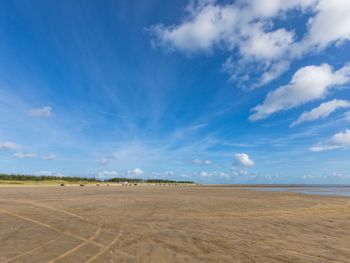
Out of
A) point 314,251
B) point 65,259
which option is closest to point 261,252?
point 314,251

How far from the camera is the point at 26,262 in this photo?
7.51 meters

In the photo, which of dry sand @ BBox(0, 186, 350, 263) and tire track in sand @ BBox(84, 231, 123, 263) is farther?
dry sand @ BBox(0, 186, 350, 263)

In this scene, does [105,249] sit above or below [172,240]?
below

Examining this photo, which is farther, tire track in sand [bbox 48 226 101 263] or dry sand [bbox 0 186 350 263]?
dry sand [bbox 0 186 350 263]

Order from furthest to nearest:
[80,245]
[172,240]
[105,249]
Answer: [172,240] → [80,245] → [105,249]

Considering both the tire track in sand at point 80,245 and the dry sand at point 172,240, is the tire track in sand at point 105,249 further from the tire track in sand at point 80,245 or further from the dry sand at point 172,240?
the tire track in sand at point 80,245

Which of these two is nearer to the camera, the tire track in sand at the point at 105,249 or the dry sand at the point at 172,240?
the tire track in sand at the point at 105,249

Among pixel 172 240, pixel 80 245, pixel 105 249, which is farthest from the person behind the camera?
pixel 172 240

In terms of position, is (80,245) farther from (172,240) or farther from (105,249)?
(172,240)

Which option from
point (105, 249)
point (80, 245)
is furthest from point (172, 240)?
point (80, 245)

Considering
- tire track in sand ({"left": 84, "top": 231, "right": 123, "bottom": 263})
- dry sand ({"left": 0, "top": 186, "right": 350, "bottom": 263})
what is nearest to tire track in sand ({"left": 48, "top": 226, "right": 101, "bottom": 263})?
dry sand ({"left": 0, "top": 186, "right": 350, "bottom": 263})

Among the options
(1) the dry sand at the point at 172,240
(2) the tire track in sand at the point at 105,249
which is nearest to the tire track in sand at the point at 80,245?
(1) the dry sand at the point at 172,240

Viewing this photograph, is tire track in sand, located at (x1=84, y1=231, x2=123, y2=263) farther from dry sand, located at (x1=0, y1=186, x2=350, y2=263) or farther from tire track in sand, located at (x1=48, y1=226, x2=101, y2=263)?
tire track in sand, located at (x1=48, y1=226, x2=101, y2=263)

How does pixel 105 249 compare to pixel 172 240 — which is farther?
pixel 172 240
